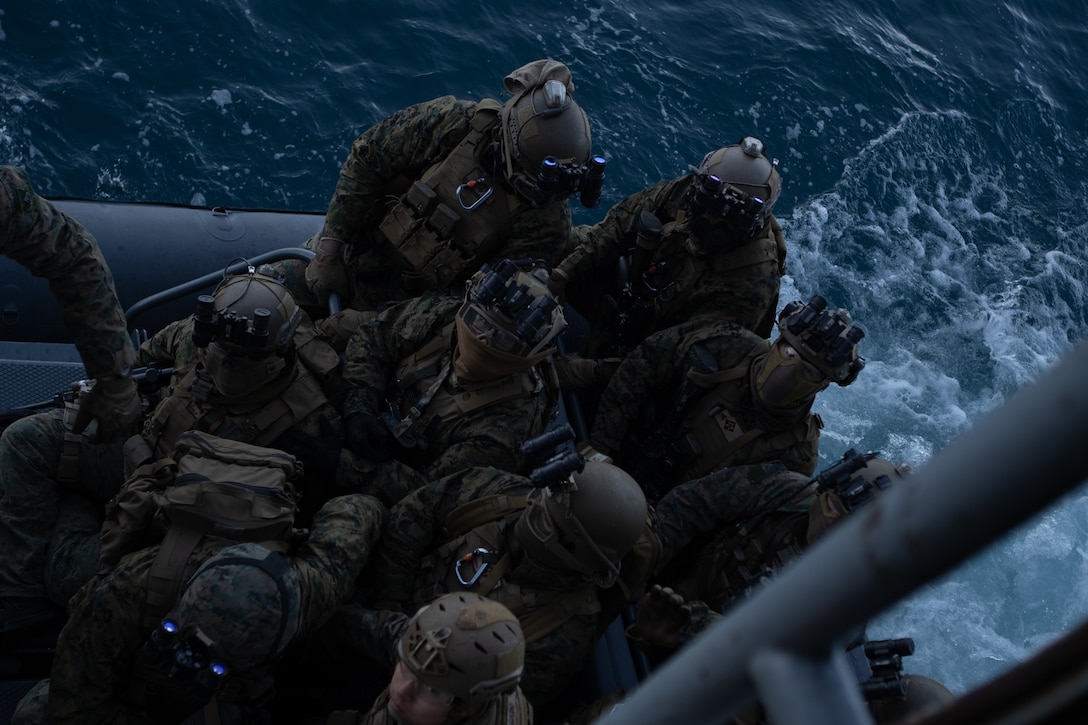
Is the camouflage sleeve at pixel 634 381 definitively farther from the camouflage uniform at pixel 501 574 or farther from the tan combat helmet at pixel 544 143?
the camouflage uniform at pixel 501 574

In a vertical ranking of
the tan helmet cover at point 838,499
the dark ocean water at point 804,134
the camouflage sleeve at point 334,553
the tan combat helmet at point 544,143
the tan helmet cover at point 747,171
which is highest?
the tan combat helmet at point 544,143

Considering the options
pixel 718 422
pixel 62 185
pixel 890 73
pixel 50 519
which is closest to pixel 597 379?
pixel 718 422

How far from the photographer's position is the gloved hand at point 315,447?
4.26m

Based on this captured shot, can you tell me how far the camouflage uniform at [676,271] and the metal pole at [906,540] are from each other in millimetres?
4605

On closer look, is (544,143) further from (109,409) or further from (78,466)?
(78,466)

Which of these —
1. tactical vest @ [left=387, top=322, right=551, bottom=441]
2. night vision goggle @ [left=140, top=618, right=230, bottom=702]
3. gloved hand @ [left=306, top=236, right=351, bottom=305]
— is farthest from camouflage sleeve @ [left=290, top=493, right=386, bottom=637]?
gloved hand @ [left=306, top=236, right=351, bottom=305]

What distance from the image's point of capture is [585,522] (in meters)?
3.51

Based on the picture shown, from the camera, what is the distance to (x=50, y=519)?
393 cm

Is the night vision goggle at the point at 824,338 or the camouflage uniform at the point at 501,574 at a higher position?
the night vision goggle at the point at 824,338

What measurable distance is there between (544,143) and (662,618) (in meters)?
2.29

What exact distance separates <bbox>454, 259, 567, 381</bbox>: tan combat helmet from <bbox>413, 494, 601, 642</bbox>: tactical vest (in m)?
0.64

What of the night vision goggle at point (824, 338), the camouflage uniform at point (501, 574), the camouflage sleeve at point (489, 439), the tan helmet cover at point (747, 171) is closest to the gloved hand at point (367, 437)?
the camouflage sleeve at point (489, 439)

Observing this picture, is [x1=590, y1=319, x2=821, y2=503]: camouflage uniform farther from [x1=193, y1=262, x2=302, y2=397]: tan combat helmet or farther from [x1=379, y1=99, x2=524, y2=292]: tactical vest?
[x1=193, y1=262, x2=302, y2=397]: tan combat helmet

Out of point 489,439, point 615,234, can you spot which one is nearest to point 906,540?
point 489,439
